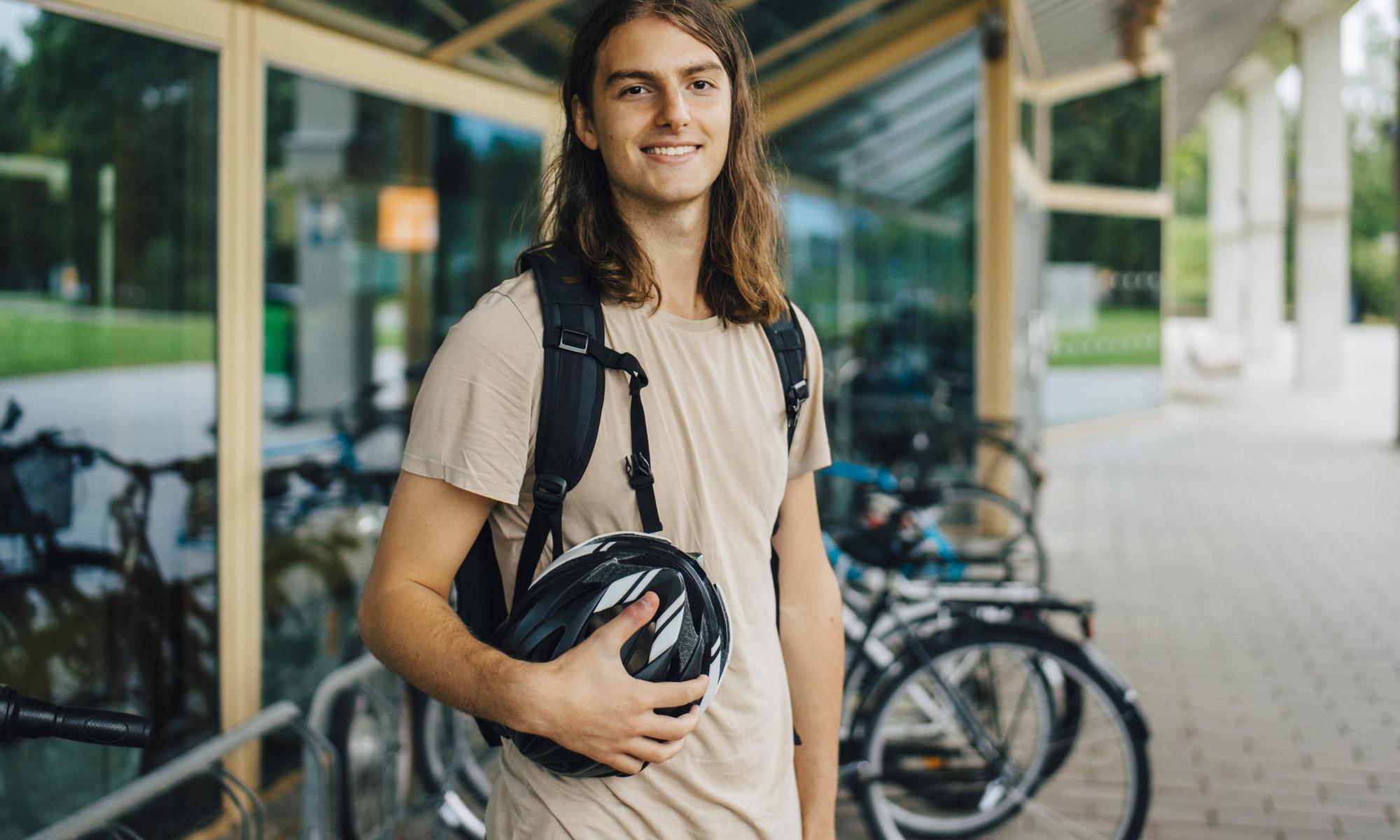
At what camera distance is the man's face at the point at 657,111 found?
5.15ft

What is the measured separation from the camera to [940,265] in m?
9.34

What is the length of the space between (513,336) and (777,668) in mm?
559

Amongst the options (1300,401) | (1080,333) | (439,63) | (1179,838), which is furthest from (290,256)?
(1300,401)

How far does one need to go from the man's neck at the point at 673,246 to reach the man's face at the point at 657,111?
0.04 meters

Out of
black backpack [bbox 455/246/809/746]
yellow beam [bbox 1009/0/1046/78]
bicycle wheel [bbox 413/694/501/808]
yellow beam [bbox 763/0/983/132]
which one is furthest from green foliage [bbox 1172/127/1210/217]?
black backpack [bbox 455/246/809/746]

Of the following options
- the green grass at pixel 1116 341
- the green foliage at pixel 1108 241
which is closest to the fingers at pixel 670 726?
the green grass at pixel 1116 341

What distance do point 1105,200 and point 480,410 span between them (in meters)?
16.0

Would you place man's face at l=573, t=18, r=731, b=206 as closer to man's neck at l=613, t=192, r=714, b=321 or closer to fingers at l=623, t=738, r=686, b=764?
man's neck at l=613, t=192, r=714, b=321

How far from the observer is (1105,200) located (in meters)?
16.3

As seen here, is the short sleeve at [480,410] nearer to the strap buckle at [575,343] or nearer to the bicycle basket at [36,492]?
the strap buckle at [575,343]

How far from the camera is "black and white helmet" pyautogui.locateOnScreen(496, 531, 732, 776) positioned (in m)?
1.38

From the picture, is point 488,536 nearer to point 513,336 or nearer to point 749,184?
point 513,336

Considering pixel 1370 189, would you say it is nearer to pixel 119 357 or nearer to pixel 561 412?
pixel 119 357

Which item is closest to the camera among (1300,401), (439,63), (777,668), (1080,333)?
(777,668)
